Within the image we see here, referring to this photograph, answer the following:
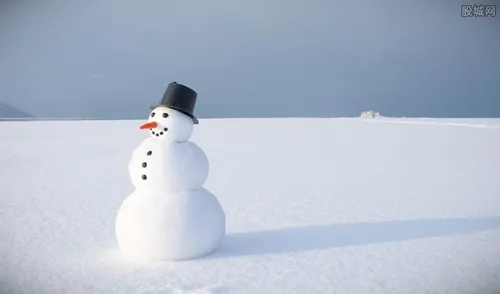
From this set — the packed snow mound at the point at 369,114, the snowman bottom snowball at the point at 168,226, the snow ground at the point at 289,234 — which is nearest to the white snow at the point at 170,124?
the snowman bottom snowball at the point at 168,226

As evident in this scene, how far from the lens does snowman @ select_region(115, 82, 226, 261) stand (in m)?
2.89

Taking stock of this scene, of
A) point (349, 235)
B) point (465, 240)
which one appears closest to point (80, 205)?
point (349, 235)

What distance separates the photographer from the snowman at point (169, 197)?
114 inches

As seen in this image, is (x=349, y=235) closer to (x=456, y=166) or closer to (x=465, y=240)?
(x=465, y=240)

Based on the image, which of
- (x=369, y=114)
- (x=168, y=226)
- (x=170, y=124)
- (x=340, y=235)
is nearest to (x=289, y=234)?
(x=340, y=235)

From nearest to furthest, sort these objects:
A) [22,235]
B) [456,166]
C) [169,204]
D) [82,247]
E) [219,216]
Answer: [169,204], [219,216], [82,247], [22,235], [456,166]

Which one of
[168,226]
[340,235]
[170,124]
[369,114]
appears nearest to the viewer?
[168,226]

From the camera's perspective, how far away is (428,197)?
5.23 m

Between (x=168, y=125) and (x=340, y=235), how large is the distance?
1.65m

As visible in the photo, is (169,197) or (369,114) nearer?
(169,197)

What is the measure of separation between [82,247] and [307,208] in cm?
225

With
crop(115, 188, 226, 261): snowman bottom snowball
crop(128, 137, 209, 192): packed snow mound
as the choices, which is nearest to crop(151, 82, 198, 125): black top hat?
crop(128, 137, 209, 192): packed snow mound

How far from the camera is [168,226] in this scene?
2.87m

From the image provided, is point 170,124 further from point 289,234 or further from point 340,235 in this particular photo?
point 340,235
